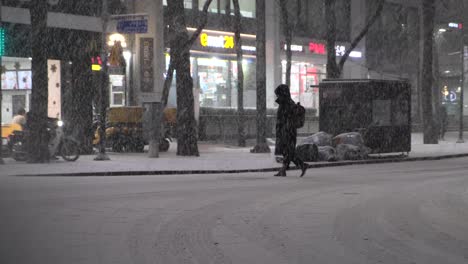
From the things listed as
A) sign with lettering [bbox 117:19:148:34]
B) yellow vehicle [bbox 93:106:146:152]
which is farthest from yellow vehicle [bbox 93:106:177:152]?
sign with lettering [bbox 117:19:148:34]

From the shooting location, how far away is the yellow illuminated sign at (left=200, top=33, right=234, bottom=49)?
3694 cm

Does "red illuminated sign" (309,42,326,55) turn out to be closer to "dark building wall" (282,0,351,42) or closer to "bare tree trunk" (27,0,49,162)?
"dark building wall" (282,0,351,42)

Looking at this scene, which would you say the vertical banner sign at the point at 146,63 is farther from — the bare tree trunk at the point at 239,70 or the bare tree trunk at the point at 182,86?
the bare tree trunk at the point at 182,86

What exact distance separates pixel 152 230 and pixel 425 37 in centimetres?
2792

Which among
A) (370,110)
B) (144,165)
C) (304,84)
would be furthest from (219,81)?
(144,165)

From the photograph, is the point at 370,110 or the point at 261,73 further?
the point at 261,73

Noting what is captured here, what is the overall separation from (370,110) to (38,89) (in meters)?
10.8

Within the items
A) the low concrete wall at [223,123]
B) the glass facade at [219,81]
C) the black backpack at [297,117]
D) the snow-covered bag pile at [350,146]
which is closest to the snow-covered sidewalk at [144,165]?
the snow-covered bag pile at [350,146]

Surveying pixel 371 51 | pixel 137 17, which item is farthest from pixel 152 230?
pixel 371 51

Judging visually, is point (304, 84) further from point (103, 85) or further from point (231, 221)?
point (231, 221)

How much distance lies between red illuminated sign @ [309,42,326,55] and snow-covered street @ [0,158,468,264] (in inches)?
1190

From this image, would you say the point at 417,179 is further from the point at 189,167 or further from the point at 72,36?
the point at 72,36

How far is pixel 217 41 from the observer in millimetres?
37656

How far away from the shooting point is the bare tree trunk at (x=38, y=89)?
18.5 meters
